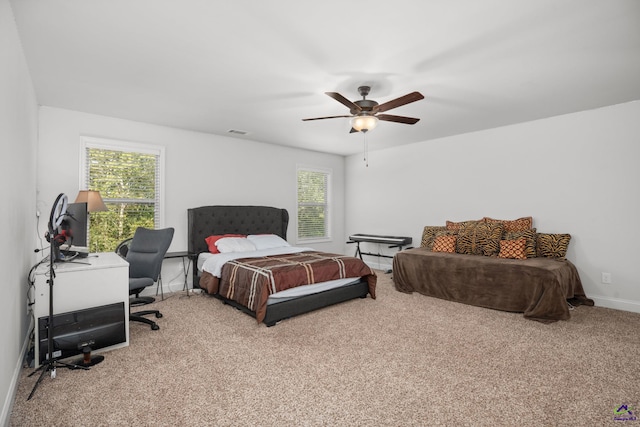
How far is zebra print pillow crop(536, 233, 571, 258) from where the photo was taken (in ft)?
13.6

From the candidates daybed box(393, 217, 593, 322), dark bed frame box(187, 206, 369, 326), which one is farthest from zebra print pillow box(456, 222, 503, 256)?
dark bed frame box(187, 206, 369, 326)

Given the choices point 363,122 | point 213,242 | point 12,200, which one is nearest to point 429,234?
point 363,122

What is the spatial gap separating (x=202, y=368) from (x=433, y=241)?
3.99 meters

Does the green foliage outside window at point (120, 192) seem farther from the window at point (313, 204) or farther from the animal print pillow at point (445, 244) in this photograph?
the animal print pillow at point (445, 244)

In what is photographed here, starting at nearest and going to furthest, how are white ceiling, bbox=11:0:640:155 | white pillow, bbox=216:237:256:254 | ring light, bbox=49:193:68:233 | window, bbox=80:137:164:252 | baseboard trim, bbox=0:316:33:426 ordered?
baseboard trim, bbox=0:316:33:426 → white ceiling, bbox=11:0:640:155 → ring light, bbox=49:193:68:233 → window, bbox=80:137:164:252 → white pillow, bbox=216:237:256:254


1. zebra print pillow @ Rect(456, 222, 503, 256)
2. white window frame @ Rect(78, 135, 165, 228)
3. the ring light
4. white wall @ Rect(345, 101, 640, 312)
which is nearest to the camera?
the ring light

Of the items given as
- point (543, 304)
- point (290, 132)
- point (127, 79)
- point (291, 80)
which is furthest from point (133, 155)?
point (543, 304)

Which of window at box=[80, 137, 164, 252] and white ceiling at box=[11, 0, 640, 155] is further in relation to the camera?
window at box=[80, 137, 164, 252]

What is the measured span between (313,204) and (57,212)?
478 centimetres

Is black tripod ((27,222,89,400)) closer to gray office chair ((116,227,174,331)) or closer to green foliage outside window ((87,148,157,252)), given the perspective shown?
gray office chair ((116,227,174,331))

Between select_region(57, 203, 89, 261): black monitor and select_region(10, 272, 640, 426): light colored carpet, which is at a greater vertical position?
select_region(57, 203, 89, 261): black monitor

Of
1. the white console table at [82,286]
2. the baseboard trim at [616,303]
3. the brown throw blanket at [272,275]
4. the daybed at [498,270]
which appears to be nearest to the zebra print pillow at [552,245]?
the daybed at [498,270]

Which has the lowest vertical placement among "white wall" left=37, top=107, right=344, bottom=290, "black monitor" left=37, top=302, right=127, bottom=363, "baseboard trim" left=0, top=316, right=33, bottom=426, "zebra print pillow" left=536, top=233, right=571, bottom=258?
"baseboard trim" left=0, top=316, right=33, bottom=426

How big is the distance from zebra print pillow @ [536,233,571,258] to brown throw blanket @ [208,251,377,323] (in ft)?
7.42
